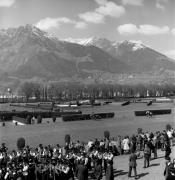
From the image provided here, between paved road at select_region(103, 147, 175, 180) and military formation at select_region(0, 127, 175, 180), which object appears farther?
paved road at select_region(103, 147, 175, 180)

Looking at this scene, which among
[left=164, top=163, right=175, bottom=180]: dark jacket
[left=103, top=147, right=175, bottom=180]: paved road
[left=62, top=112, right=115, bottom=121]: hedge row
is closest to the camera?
[left=164, top=163, right=175, bottom=180]: dark jacket

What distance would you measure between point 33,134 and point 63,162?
25.2 metres

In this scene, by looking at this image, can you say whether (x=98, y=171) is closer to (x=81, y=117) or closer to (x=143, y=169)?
(x=143, y=169)

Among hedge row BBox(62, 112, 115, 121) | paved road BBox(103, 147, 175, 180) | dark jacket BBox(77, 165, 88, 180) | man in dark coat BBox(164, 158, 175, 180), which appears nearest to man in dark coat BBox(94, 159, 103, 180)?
paved road BBox(103, 147, 175, 180)

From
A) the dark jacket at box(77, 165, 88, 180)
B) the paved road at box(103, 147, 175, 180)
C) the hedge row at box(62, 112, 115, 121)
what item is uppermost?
the dark jacket at box(77, 165, 88, 180)

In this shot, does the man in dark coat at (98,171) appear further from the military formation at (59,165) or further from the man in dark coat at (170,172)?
the man in dark coat at (170,172)

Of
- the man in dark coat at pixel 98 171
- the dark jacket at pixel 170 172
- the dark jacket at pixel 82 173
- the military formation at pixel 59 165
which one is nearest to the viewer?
the dark jacket at pixel 170 172

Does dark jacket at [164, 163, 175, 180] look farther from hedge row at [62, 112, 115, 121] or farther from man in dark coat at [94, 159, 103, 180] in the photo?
hedge row at [62, 112, 115, 121]

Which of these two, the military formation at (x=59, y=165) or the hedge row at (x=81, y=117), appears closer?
the military formation at (x=59, y=165)

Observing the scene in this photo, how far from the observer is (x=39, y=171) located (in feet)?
58.5

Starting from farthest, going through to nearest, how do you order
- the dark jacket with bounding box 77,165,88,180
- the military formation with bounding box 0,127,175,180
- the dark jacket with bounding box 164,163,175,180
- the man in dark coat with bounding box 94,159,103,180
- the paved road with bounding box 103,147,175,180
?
the paved road with bounding box 103,147,175,180, the man in dark coat with bounding box 94,159,103,180, the military formation with bounding box 0,127,175,180, the dark jacket with bounding box 77,165,88,180, the dark jacket with bounding box 164,163,175,180

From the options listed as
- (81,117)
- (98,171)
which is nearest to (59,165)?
(98,171)

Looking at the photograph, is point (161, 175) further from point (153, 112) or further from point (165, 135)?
point (153, 112)

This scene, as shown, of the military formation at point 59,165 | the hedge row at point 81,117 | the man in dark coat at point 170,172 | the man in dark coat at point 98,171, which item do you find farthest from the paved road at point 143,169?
the hedge row at point 81,117
